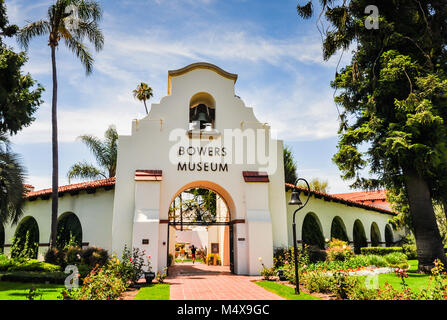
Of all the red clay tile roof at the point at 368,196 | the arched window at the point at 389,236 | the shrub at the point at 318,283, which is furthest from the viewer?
the red clay tile roof at the point at 368,196

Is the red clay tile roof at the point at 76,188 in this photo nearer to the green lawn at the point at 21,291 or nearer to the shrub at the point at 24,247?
the shrub at the point at 24,247

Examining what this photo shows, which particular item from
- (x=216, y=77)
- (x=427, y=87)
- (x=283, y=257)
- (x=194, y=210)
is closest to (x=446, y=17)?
(x=427, y=87)

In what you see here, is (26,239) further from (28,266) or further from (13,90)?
(13,90)

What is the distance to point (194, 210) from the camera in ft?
95.0

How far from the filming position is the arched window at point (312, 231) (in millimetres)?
21281

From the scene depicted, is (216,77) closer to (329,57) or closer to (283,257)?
(329,57)

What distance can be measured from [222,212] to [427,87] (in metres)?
14.7

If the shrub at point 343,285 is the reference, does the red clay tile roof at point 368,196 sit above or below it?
above

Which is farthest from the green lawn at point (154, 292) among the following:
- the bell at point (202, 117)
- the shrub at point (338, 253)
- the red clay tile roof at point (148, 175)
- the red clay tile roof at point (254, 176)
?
the shrub at point (338, 253)

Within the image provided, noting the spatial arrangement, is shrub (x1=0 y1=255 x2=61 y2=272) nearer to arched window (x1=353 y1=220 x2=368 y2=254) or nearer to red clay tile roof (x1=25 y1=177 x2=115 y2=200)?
red clay tile roof (x1=25 y1=177 x2=115 y2=200)

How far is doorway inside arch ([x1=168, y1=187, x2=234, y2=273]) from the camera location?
18.2 meters

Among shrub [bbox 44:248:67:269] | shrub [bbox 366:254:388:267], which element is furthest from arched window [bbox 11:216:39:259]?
shrub [bbox 366:254:388:267]

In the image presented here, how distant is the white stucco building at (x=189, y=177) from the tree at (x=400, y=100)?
163 inches

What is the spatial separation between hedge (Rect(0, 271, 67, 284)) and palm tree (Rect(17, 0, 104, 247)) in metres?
3.43
